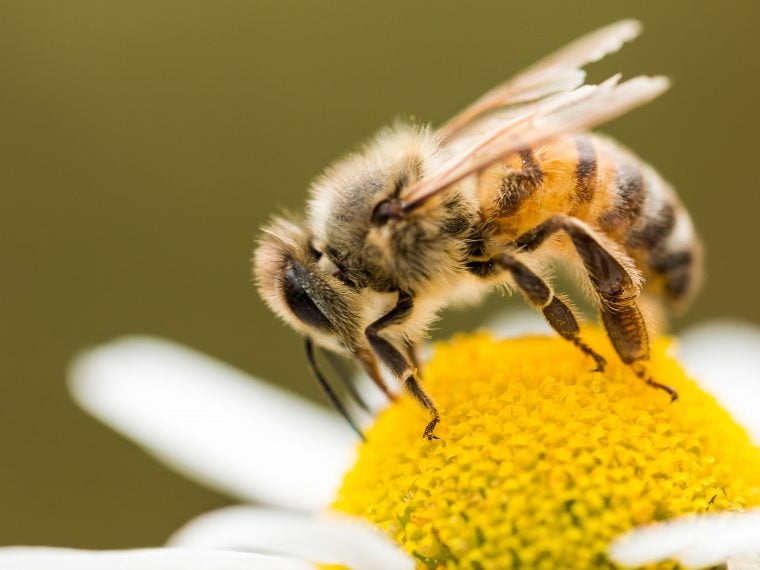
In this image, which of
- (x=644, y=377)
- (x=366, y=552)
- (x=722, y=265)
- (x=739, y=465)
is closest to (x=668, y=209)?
(x=644, y=377)

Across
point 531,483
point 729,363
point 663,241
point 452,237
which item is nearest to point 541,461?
point 531,483

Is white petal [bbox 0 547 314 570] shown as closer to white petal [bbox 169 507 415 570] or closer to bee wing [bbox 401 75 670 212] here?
white petal [bbox 169 507 415 570]

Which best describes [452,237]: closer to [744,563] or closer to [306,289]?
[306,289]

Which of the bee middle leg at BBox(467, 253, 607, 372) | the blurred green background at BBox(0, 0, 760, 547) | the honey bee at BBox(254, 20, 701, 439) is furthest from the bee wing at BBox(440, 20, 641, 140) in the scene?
the blurred green background at BBox(0, 0, 760, 547)

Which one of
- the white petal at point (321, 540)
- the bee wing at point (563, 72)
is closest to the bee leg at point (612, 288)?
the bee wing at point (563, 72)

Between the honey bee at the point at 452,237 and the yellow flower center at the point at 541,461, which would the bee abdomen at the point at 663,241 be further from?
the yellow flower center at the point at 541,461
